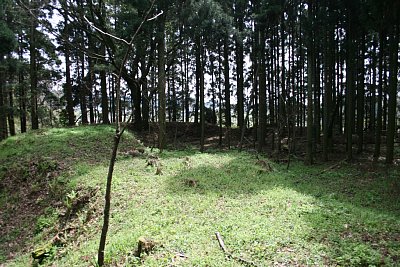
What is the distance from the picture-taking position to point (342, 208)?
622 cm

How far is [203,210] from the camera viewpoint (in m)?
6.07

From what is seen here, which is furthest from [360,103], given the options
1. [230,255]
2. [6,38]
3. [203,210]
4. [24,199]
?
[6,38]

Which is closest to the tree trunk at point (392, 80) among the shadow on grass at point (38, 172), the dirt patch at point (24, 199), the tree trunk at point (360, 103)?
the tree trunk at point (360, 103)

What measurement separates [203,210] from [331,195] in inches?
157

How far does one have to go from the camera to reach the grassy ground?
435cm

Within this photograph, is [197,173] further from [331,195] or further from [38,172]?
[38,172]

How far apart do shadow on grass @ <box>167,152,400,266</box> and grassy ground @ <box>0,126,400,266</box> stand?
0.03 meters

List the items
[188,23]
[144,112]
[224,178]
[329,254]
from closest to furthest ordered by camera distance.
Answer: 1. [329,254]
2. [224,178]
3. [188,23]
4. [144,112]

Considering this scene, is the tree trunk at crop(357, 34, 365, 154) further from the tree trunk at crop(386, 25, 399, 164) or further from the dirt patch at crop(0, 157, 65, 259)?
the dirt patch at crop(0, 157, 65, 259)

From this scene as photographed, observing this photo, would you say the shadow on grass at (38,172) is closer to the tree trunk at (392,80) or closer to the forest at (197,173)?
the forest at (197,173)

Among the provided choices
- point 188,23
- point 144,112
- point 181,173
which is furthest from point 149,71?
point 181,173

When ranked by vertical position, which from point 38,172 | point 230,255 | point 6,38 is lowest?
point 230,255

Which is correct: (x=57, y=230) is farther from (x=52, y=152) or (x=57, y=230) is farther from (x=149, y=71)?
(x=149, y=71)

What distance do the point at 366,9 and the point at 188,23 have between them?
7597mm
